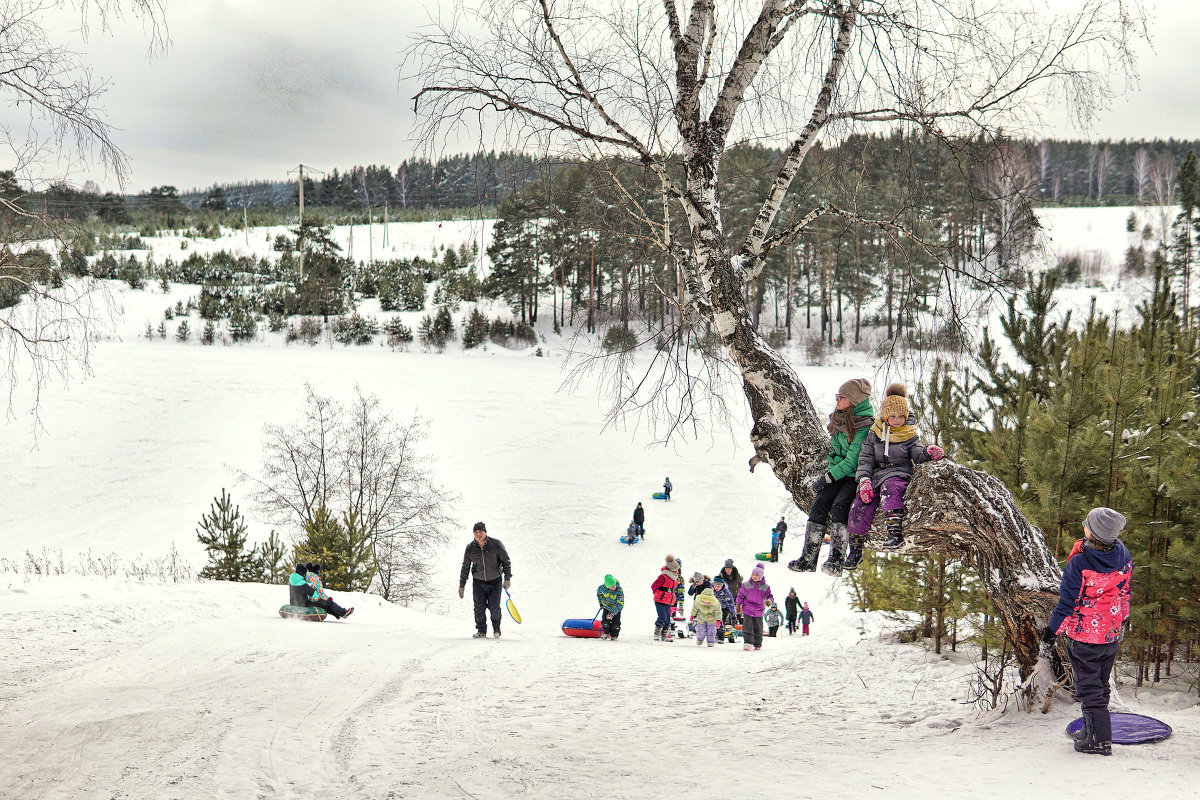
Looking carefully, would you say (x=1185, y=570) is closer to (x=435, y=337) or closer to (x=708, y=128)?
(x=708, y=128)

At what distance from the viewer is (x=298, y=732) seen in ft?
17.3

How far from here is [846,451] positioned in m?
5.07

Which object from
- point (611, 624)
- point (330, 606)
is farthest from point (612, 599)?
point (330, 606)

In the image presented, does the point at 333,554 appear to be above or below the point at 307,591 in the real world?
below

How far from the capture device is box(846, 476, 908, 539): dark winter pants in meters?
4.84

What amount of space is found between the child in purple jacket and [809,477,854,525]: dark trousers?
603 cm

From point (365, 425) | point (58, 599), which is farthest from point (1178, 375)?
point (365, 425)

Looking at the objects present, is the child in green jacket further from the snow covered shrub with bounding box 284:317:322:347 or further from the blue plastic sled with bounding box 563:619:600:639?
the snow covered shrub with bounding box 284:317:322:347

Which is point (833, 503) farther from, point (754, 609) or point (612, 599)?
point (612, 599)

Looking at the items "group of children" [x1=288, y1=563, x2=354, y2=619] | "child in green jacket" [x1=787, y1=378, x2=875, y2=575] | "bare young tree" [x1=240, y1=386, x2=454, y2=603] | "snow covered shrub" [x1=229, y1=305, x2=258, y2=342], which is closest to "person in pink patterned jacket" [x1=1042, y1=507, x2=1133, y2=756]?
"child in green jacket" [x1=787, y1=378, x2=875, y2=575]

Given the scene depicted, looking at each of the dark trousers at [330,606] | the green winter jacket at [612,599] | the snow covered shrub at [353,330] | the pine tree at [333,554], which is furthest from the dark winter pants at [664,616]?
the snow covered shrub at [353,330]

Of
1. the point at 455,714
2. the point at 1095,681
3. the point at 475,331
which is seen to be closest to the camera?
the point at 1095,681

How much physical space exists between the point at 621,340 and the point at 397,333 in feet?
137

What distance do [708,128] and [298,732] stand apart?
5083 mm
